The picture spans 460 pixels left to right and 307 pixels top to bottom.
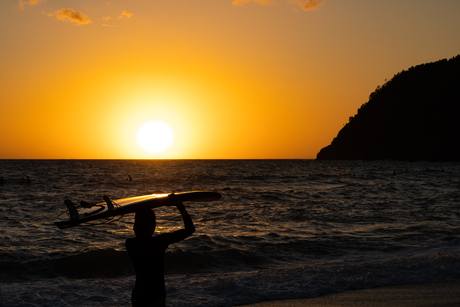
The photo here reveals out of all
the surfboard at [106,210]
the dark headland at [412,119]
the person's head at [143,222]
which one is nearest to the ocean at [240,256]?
the person's head at [143,222]

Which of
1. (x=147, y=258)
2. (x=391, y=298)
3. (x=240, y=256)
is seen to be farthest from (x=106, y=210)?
(x=240, y=256)

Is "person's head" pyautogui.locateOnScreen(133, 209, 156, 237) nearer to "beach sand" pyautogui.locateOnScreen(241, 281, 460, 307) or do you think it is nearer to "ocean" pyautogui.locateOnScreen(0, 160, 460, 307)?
"ocean" pyautogui.locateOnScreen(0, 160, 460, 307)

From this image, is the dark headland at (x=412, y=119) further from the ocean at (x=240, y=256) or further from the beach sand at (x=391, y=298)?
the beach sand at (x=391, y=298)

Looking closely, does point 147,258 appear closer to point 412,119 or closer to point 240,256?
point 240,256

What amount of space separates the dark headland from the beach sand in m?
127

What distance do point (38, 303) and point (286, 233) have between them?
9.29m

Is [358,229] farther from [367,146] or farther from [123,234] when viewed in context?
[367,146]

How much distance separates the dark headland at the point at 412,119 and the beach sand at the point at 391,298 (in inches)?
4999

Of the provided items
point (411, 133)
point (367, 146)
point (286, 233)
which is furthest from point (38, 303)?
point (367, 146)

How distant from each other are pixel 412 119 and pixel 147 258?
146 metres

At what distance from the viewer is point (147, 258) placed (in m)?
4.21

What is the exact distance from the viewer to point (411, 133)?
135500 millimetres

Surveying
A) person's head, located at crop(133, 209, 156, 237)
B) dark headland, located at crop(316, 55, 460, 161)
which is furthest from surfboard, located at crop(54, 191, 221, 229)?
dark headland, located at crop(316, 55, 460, 161)

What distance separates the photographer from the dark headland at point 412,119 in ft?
407
